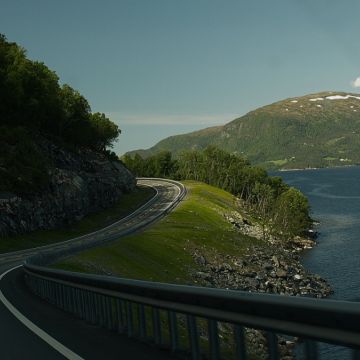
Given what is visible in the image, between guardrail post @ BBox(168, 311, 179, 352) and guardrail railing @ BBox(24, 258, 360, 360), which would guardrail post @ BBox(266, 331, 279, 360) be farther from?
guardrail post @ BBox(168, 311, 179, 352)

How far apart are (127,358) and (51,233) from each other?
196 feet

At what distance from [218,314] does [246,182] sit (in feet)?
484

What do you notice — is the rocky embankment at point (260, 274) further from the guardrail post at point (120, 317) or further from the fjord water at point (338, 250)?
the guardrail post at point (120, 317)

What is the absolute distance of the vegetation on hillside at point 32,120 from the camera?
67.8 meters

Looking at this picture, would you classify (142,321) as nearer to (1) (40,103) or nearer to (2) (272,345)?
(2) (272,345)

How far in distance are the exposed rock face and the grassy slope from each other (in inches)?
436

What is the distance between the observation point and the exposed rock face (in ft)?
200

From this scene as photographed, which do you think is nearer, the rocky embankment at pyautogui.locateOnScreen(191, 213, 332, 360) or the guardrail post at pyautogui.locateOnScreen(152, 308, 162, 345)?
the guardrail post at pyautogui.locateOnScreen(152, 308, 162, 345)

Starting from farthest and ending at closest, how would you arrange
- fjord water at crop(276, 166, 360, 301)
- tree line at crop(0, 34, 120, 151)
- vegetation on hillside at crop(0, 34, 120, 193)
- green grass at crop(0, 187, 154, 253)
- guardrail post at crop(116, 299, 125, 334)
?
tree line at crop(0, 34, 120, 151)
vegetation on hillside at crop(0, 34, 120, 193)
fjord water at crop(276, 166, 360, 301)
green grass at crop(0, 187, 154, 253)
guardrail post at crop(116, 299, 125, 334)

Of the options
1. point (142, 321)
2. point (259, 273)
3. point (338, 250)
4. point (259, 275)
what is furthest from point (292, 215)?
point (142, 321)

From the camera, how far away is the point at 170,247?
59.9 meters

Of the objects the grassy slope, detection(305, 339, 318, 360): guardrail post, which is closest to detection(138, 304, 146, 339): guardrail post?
detection(305, 339, 318, 360): guardrail post

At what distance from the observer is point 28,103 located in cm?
8319

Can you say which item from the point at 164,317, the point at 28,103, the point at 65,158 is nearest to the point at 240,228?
the point at 65,158
